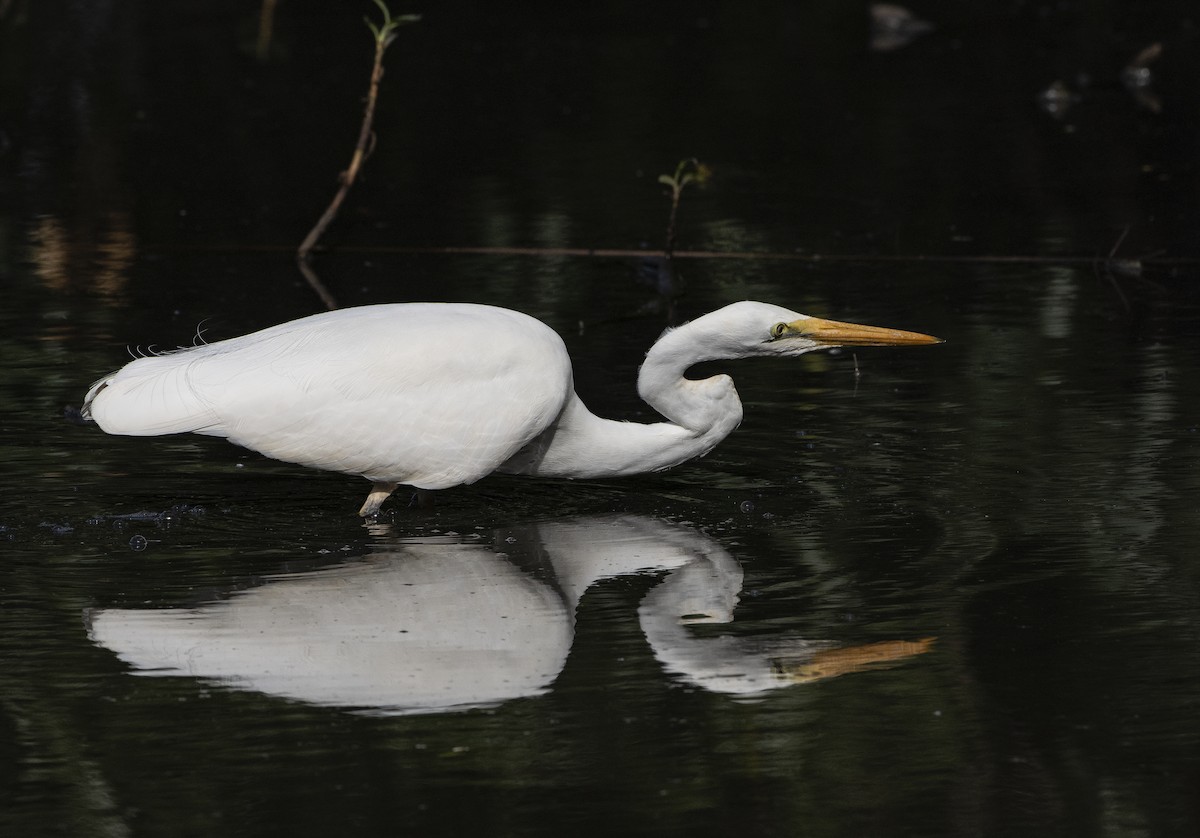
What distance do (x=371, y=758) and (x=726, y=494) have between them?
2.68 m

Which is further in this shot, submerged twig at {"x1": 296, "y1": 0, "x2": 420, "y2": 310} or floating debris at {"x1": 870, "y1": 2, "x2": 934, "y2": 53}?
floating debris at {"x1": 870, "y1": 2, "x2": 934, "y2": 53}

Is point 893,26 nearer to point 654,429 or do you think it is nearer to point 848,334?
point 848,334

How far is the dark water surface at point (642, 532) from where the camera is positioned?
16.3 feet

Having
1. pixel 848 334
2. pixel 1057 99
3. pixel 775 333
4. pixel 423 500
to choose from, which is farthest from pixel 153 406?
pixel 1057 99

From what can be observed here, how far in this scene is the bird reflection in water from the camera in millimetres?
5582

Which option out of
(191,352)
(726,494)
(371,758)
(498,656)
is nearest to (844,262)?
(726,494)

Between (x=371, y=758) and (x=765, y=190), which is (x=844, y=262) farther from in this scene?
(x=371, y=758)

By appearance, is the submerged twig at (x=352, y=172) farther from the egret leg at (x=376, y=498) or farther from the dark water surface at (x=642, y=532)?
the egret leg at (x=376, y=498)

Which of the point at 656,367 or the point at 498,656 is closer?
the point at 498,656

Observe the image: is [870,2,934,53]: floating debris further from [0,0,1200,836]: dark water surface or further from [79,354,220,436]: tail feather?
[79,354,220,436]: tail feather

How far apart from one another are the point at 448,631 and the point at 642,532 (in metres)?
1.24

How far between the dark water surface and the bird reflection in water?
0.02m

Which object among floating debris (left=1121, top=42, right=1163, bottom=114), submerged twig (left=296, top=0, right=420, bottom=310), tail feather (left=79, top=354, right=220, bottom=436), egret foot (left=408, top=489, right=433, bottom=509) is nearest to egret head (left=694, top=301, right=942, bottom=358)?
egret foot (left=408, top=489, right=433, bottom=509)

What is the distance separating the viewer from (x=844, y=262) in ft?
38.6
